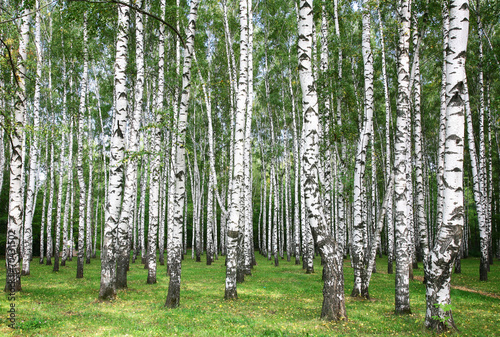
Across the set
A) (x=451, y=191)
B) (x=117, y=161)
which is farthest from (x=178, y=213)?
(x=451, y=191)

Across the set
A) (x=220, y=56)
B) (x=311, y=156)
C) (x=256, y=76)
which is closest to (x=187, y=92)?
(x=311, y=156)

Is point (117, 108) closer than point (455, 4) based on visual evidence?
No

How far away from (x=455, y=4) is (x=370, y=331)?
6391 mm

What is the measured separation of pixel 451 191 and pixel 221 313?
562 centimetres

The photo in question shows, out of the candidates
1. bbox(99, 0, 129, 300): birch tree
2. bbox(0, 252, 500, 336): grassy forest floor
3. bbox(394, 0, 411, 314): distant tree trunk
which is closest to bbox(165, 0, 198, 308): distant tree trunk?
bbox(0, 252, 500, 336): grassy forest floor

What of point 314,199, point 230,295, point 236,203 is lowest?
point 230,295

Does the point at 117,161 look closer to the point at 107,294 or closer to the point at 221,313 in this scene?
the point at 107,294

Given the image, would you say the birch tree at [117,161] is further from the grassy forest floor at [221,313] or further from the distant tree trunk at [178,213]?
the distant tree trunk at [178,213]

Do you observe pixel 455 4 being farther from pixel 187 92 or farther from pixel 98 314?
pixel 98 314

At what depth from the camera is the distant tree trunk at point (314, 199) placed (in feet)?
21.3

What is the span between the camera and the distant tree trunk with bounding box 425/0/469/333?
5586 millimetres

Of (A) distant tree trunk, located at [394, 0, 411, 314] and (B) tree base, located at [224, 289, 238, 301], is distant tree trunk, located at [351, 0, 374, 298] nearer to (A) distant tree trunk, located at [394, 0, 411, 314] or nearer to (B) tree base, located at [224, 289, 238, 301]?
(A) distant tree trunk, located at [394, 0, 411, 314]

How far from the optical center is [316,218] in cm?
672

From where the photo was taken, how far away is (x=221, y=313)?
24.8ft
